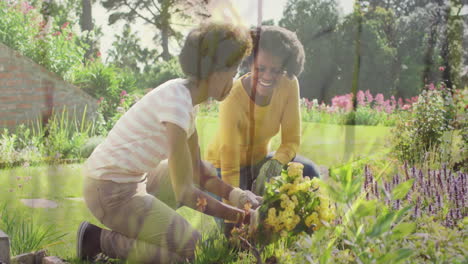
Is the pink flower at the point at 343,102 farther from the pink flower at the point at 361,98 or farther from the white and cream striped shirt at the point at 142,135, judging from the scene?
the white and cream striped shirt at the point at 142,135

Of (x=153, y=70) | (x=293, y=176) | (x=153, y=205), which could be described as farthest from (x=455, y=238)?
(x=153, y=70)

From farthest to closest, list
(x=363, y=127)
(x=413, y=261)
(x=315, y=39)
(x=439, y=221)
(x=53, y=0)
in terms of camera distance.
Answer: (x=363, y=127) → (x=439, y=221) → (x=315, y=39) → (x=413, y=261) → (x=53, y=0)

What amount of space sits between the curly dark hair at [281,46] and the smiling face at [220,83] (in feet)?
0.40

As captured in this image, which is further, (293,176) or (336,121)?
(336,121)

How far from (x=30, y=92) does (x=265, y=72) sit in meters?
1.05

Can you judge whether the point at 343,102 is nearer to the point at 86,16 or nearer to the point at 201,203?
the point at 201,203

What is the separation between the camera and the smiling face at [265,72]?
2.58 m

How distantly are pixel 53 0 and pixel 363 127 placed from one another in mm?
1945

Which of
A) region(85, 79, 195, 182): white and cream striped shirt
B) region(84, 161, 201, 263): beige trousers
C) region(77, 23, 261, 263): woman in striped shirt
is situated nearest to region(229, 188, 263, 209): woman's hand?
region(77, 23, 261, 263): woman in striped shirt

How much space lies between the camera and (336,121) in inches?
126

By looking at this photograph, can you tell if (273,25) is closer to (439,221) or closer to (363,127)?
(363,127)

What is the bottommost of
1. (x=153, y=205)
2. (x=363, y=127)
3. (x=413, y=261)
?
(x=413, y=261)

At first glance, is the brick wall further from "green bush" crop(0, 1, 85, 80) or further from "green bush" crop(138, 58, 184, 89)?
"green bush" crop(138, 58, 184, 89)

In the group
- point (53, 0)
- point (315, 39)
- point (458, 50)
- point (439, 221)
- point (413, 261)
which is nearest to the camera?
point (53, 0)
